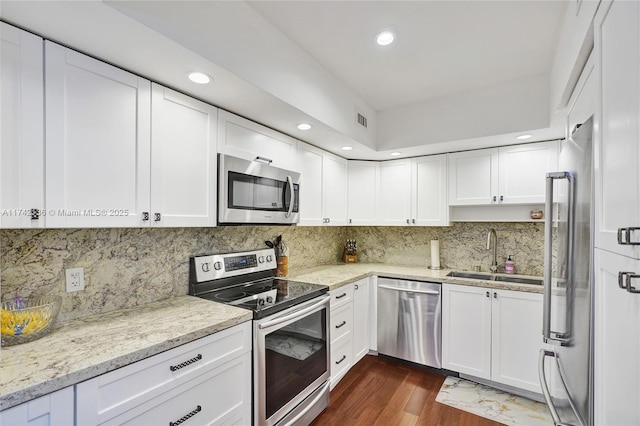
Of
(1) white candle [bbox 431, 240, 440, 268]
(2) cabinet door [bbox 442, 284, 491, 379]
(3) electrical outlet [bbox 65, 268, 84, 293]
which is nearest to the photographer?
(3) electrical outlet [bbox 65, 268, 84, 293]

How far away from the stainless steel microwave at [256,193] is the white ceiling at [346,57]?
14.3 inches

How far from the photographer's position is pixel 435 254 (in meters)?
3.28

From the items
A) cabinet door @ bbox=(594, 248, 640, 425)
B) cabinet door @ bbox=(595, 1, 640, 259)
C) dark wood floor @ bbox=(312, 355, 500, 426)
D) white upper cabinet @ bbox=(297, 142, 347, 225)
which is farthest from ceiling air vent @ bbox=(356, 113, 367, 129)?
dark wood floor @ bbox=(312, 355, 500, 426)

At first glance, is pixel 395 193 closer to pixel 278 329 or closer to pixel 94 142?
pixel 278 329

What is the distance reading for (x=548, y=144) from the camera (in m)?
Answer: 2.63

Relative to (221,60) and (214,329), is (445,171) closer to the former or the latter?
(221,60)

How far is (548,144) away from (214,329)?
3.03 metres

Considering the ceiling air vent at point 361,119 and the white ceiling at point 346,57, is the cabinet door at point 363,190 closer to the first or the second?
the white ceiling at point 346,57

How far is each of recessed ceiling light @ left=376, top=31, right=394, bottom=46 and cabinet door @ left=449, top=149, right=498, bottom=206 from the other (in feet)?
5.17

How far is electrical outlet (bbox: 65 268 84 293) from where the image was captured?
150cm

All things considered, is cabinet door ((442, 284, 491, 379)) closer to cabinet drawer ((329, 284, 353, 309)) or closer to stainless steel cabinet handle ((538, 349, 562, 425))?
cabinet drawer ((329, 284, 353, 309))

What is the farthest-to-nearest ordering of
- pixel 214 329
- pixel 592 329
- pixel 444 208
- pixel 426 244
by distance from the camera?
pixel 426 244 < pixel 444 208 < pixel 214 329 < pixel 592 329

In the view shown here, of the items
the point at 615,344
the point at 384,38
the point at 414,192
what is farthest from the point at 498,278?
the point at 384,38

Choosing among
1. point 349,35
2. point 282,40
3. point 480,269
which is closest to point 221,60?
point 282,40
